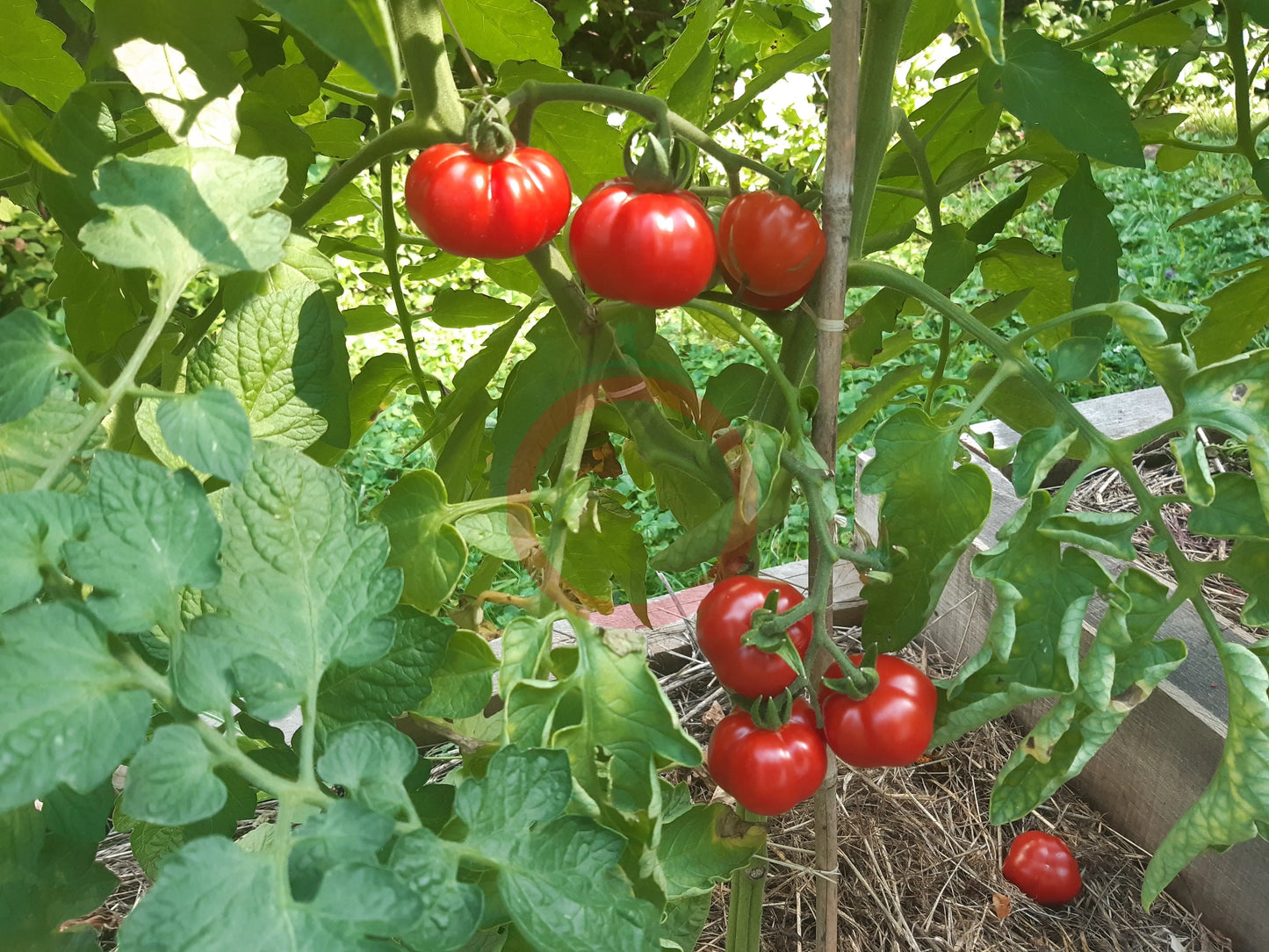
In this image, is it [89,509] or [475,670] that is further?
[475,670]

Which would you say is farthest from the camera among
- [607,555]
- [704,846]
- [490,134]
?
[607,555]

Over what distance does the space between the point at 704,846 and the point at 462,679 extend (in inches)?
8.1

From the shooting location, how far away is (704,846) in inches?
23.6

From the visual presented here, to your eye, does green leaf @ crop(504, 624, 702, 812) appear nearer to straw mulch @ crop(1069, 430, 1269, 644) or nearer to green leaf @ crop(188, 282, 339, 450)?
green leaf @ crop(188, 282, 339, 450)

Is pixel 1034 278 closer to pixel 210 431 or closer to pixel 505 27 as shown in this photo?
pixel 505 27

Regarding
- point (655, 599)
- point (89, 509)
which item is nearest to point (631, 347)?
point (89, 509)

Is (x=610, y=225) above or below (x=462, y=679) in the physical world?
above

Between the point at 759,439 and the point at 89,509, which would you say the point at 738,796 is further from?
the point at 89,509

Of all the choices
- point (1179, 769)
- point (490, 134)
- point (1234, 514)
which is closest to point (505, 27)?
point (490, 134)

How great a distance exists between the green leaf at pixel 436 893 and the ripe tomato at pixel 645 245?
28 centimetres

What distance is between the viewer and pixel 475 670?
1.62 ft

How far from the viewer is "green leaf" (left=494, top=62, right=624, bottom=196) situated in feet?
2.18

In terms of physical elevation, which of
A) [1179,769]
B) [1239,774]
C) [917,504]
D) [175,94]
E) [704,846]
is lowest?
[1179,769]

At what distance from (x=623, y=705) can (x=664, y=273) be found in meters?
0.21
